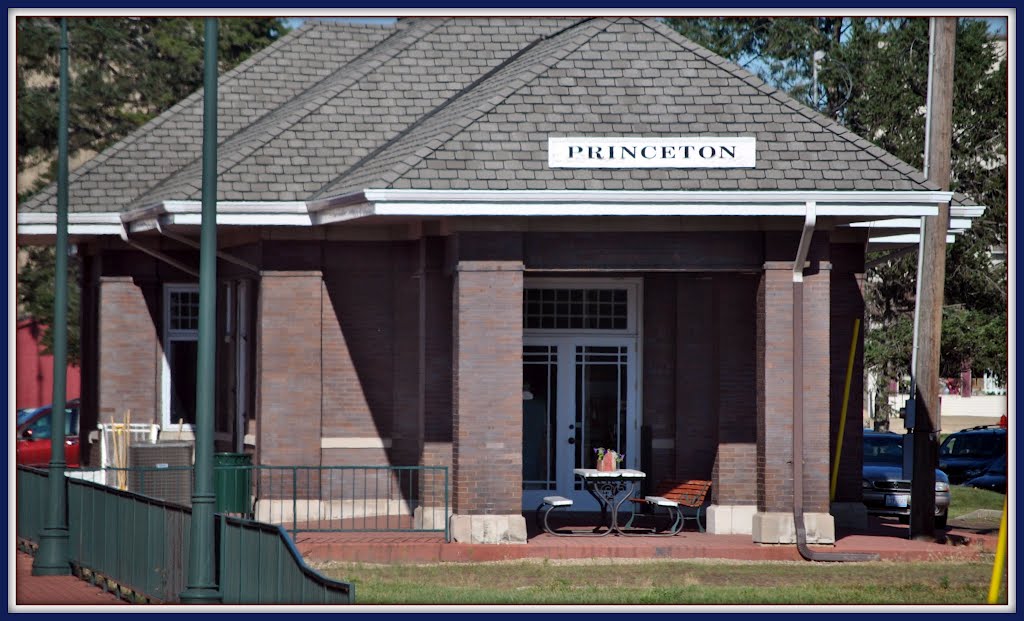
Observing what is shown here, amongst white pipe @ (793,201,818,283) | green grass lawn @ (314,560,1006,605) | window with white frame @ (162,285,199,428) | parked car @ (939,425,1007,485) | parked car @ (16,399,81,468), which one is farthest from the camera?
parked car @ (939,425,1007,485)

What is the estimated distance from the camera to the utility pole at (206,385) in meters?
13.3

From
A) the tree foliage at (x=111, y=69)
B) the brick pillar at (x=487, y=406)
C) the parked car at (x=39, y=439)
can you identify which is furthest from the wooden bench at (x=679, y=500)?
the tree foliage at (x=111, y=69)

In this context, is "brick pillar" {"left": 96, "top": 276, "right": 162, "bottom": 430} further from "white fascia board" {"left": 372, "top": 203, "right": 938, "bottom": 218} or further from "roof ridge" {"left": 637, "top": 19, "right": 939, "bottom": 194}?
"roof ridge" {"left": 637, "top": 19, "right": 939, "bottom": 194}

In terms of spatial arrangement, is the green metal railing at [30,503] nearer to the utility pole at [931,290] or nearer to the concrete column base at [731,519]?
the concrete column base at [731,519]

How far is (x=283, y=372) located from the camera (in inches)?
814

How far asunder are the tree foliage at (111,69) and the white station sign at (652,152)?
89.9ft

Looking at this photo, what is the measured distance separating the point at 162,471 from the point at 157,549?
5.43 meters

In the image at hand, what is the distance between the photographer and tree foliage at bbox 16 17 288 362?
4375 centimetres

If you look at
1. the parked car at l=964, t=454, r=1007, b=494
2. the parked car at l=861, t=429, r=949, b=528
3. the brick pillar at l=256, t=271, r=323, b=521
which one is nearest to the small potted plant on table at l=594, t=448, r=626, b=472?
the brick pillar at l=256, t=271, r=323, b=521

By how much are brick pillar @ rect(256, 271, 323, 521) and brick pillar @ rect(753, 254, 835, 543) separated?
235 inches

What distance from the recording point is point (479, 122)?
18875 mm

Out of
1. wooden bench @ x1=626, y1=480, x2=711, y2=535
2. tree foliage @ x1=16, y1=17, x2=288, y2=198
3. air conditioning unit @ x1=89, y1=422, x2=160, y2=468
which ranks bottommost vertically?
wooden bench @ x1=626, y1=480, x2=711, y2=535

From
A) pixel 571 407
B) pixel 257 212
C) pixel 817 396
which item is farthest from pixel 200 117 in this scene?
pixel 817 396

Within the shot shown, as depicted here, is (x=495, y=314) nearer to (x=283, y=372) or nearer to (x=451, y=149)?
(x=451, y=149)
